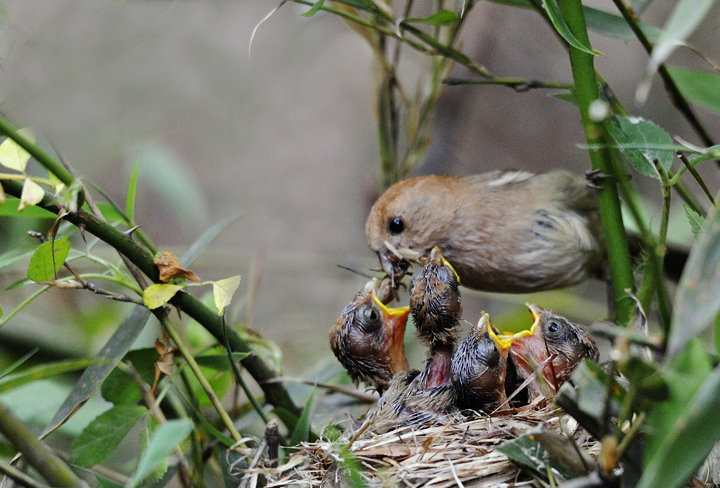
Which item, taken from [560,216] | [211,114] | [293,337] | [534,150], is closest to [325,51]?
[211,114]

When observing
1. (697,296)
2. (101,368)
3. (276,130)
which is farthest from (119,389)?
(276,130)

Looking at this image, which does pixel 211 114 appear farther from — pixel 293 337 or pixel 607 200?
pixel 607 200

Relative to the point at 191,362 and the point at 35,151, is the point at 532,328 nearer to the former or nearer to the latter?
the point at 191,362

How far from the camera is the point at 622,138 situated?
1.40 meters

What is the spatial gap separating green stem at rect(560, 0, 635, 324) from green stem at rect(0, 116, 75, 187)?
1035 millimetres

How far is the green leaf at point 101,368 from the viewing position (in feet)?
4.88

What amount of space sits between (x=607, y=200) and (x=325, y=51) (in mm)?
3181

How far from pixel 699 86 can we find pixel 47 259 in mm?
1362

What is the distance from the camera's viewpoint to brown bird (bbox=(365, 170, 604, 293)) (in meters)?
2.48

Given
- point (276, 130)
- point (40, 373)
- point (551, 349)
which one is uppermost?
point (40, 373)

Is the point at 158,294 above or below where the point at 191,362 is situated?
above

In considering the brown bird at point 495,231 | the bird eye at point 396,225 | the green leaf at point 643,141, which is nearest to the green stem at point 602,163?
the green leaf at point 643,141

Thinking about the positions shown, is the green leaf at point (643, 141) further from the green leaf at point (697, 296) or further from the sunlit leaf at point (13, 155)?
the sunlit leaf at point (13, 155)

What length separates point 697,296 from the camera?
2.75 ft
